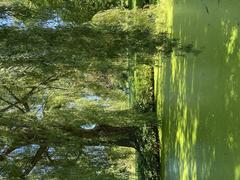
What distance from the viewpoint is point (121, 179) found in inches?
251

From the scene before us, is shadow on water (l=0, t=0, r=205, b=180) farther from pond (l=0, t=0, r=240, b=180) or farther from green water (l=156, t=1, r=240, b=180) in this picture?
green water (l=156, t=1, r=240, b=180)

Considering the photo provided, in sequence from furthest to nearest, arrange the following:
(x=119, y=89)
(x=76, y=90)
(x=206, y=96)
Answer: (x=119, y=89) < (x=76, y=90) < (x=206, y=96)

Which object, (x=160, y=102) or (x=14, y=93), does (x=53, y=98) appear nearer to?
(x=14, y=93)

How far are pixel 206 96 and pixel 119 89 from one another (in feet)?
16.3

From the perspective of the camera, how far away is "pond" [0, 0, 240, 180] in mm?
3807

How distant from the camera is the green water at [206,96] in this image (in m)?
3.88

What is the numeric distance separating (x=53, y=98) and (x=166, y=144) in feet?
7.18

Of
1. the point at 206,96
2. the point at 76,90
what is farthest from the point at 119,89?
the point at 206,96

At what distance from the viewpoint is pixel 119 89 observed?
9766mm

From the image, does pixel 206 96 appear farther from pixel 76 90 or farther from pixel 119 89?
pixel 119 89

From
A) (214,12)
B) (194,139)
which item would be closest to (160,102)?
(194,139)

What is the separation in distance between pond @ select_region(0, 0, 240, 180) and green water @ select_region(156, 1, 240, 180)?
13mm

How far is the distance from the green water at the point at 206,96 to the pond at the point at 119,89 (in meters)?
0.01

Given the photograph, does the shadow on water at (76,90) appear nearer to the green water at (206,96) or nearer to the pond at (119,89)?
the pond at (119,89)
